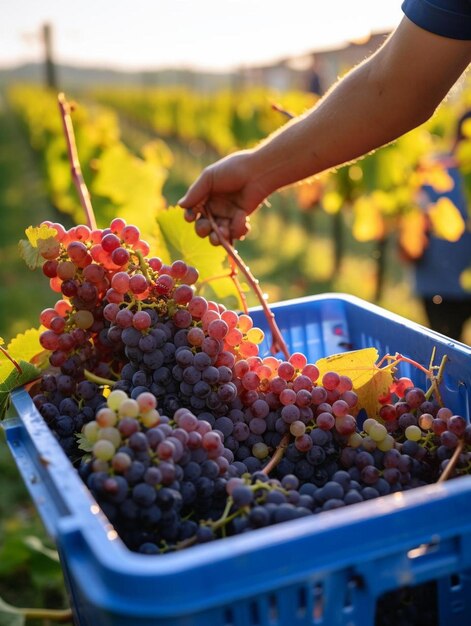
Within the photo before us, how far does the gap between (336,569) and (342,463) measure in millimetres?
423

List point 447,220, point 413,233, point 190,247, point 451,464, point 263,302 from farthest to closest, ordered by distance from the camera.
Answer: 1. point 413,233
2. point 447,220
3. point 190,247
4. point 263,302
5. point 451,464

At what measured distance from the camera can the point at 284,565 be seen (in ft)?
2.38

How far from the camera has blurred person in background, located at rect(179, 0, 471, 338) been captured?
52.7 inches

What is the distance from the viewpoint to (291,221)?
447 inches

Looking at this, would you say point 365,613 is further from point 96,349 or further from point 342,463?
point 96,349

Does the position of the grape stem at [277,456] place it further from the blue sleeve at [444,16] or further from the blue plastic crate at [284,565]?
the blue sleeve at [444,16]

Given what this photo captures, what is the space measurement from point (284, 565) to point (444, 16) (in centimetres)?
100

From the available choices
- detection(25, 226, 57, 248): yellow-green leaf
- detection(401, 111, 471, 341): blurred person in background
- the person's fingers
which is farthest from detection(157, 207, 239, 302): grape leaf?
detection(401, 111, 471, 341): blurred person in background

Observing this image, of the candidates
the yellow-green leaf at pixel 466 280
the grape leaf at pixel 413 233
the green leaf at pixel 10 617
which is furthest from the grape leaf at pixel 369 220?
the green leaf at pixel 10 617

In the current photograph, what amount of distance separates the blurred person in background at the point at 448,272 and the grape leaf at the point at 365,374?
3.01 meters

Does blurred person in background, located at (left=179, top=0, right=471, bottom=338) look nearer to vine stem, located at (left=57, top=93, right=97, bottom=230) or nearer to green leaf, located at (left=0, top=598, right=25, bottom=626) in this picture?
vine stem, located at (left=57, top=93, right=97, bottom=230)

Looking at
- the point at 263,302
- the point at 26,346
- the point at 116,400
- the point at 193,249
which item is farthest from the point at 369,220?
the point at 116,400

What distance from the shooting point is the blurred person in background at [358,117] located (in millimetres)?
1339

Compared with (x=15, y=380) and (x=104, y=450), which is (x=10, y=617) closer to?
(x=15, y=380)
